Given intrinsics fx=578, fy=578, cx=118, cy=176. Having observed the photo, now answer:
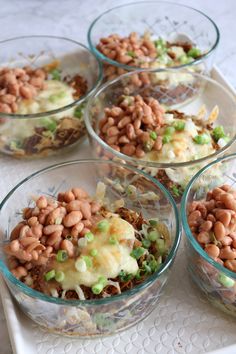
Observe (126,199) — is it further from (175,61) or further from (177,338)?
(175,61)

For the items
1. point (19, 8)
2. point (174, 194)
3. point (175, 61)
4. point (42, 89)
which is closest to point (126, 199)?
point (174, 194)

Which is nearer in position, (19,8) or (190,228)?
(190,228)

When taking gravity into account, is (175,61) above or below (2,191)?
above

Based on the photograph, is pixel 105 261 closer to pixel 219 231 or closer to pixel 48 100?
pixel 219 231

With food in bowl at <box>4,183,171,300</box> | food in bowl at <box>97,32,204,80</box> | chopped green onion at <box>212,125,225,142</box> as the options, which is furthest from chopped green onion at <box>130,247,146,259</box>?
food in bowl at <box>97,32,204,80</box>

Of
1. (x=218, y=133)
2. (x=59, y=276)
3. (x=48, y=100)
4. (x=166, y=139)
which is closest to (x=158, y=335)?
(x=59, y=276)

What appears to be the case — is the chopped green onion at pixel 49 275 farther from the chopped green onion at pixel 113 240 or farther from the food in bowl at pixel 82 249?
the chopped green onion at pixel 113 240

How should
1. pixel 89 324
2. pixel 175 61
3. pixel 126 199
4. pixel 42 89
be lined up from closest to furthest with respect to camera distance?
pixel 89 324, pixel 126 199, pixel 42 89, pixel 175 61

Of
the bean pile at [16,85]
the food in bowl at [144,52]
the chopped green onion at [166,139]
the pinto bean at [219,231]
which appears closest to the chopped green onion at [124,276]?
the pinto bean at [219,231]
